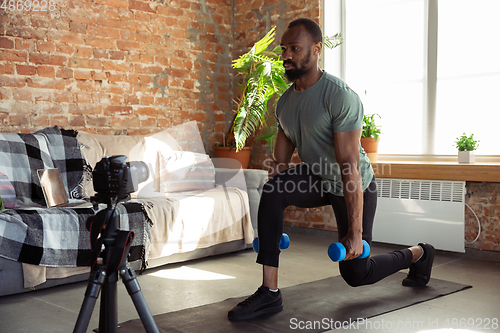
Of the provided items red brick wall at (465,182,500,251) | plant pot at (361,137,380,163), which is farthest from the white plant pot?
plant pot at (361,137,380,163)

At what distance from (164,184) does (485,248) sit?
88.5 inches

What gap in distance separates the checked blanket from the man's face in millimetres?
1290

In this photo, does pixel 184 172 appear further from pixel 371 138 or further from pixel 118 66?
pixel 371 138

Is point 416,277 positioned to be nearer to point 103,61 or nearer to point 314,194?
point 314,194

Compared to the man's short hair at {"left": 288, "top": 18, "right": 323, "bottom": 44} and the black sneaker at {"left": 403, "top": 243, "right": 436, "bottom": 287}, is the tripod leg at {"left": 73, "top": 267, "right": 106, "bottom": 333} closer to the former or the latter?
the man's short hair at {"left": 288, "top": 18, "right": 323, "bottom": 44}

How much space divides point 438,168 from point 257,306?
75.8 inches

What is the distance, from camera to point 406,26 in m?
3.88

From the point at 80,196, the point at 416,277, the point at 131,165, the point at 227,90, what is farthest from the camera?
the point at 227,90

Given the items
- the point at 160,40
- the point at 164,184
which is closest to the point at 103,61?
the point at 160,40

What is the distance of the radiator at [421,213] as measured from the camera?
333cm

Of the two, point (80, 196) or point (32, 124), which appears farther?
point (32, 124)

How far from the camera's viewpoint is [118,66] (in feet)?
13.1

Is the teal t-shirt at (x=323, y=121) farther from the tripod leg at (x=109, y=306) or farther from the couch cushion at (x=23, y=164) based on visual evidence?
the couch cushion at (x=23, y=164)

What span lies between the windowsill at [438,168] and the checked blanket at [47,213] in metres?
1.87
